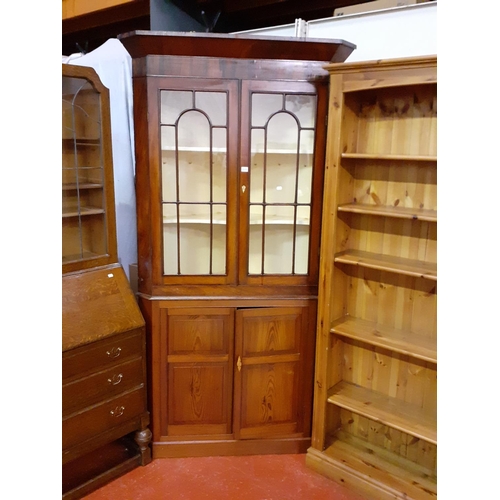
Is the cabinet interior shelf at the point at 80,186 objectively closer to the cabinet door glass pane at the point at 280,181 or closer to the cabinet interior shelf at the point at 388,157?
the cabinet door glass pane at the point at 280,181

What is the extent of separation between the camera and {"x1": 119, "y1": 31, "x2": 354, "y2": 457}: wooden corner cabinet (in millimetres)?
2141

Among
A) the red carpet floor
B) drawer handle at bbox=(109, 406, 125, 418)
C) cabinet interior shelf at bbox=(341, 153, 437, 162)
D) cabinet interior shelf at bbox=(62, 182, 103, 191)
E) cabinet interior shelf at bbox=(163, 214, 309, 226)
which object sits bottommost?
the red carpet floor

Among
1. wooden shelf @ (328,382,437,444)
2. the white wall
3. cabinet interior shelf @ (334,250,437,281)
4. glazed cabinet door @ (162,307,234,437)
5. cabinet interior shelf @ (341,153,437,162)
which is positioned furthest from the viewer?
glazed cabinet door @ (162,307,234,437)

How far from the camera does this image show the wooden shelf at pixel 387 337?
208 centimetres

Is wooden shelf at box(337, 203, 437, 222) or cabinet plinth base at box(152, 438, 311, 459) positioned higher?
wooden shelf at box(337, 203, 437, 222)

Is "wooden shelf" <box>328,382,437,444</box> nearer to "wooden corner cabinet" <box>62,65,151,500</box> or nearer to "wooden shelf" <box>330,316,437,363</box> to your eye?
"wooden shelf" <box>330,316,437,363</box>

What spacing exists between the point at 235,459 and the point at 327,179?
1506 millimetres

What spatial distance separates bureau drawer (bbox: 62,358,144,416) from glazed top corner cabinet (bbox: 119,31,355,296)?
0.39m

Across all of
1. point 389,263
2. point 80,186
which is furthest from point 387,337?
point 80,186

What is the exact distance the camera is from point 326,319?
2.30 meters

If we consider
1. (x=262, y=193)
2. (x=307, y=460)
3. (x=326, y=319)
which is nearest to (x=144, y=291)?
(x=262, y=193)

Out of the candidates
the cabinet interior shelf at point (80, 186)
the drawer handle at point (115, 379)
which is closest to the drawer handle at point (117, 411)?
the drawer handle at point (115, 379)

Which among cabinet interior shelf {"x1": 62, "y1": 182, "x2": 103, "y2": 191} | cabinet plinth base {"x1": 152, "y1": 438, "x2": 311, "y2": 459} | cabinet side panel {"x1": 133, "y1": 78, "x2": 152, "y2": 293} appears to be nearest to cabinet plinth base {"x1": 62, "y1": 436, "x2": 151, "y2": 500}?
cabinet plinth base {"x1": 152, "y1": 438, "x2": 311, "y2": 459}

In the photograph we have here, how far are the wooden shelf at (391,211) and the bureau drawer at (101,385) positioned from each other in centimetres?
125
